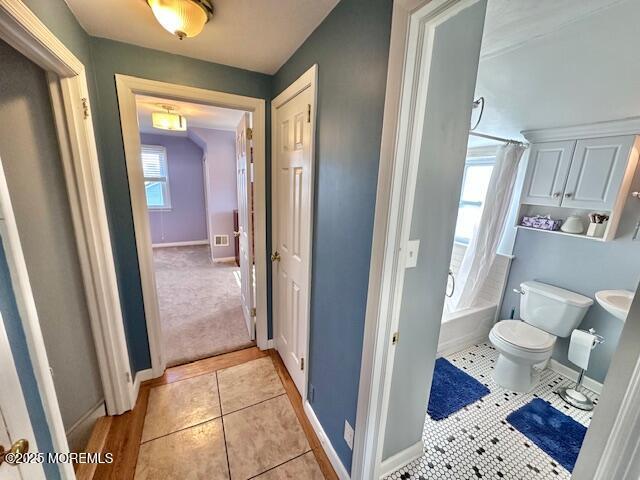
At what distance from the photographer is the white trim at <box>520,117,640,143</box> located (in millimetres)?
1645

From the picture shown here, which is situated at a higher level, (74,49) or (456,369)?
(74,49)

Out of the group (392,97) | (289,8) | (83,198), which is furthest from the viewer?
(83,198)

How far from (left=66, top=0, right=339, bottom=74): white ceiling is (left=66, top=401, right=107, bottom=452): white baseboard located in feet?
6.75

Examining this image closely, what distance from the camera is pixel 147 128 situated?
14.8 feet

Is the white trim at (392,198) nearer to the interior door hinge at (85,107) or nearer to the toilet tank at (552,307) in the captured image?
the interior door hinge at (85,107)

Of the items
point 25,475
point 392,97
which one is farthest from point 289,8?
point 25,475

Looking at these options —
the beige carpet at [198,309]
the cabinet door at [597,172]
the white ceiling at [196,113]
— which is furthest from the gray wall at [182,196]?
the cabinet door at [597,172]

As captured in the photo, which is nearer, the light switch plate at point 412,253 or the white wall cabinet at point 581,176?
the light switch plate at point 412,253

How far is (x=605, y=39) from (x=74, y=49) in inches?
89.6

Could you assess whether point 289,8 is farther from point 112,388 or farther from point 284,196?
point 112,388

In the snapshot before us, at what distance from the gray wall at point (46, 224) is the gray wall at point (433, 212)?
5.24ft

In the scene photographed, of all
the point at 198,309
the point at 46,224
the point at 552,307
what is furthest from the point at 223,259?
the point at 552,307

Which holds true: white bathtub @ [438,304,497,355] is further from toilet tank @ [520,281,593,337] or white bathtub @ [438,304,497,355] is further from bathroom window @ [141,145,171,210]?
bathroom window @ [141,145,171,210]

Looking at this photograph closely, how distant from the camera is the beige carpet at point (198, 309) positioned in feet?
7.41
